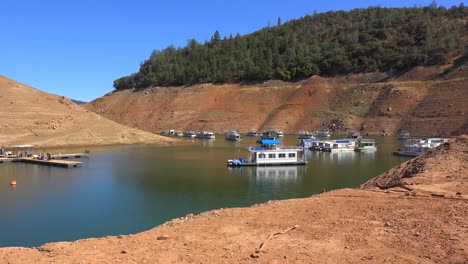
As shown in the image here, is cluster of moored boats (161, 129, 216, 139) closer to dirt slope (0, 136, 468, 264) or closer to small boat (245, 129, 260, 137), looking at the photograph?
small boat (245, 129, 260, 137)

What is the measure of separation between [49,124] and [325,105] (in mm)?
87655

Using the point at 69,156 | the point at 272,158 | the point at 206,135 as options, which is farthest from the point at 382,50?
the point at 69,156

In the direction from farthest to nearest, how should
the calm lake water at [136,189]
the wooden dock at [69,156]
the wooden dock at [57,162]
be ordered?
the wooden dock at [69,156], the wooden dock at [57,162], the calm lake water at [136,189]

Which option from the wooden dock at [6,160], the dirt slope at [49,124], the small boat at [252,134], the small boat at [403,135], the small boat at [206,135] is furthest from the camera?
the small boat at [252,134]

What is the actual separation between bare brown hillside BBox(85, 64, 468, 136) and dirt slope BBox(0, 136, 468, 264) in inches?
3681

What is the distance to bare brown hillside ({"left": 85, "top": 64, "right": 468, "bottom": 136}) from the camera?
123250 millimetres

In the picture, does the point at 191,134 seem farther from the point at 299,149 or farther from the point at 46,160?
the point at 299,149

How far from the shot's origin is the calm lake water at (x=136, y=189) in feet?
100

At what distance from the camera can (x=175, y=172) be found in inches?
2286

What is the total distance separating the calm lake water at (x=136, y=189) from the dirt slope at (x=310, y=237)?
35.2ft

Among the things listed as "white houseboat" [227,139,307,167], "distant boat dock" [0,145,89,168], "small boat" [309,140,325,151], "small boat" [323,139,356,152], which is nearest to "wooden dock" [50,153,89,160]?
"distant boat dock" [0,145,89,168]

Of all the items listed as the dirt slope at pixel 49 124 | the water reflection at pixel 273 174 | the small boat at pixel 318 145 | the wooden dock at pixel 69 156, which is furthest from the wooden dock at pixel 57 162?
the small boat at pixel 318 145

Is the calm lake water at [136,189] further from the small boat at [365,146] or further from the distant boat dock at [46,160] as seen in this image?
the small boat at [365,146]

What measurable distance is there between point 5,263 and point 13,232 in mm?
14714
